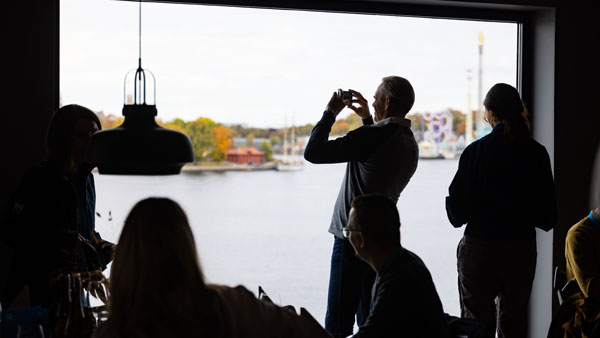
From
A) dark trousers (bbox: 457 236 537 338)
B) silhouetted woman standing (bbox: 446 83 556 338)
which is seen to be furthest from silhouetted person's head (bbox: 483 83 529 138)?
dark trousers (bbox: 457 236 537 338)

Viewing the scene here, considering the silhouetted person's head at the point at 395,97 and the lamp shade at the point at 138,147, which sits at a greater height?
the silhouetted person's head at the point at 395,97

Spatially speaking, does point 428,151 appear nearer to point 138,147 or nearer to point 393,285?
point 393,285

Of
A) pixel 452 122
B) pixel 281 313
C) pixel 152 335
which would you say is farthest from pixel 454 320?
pixel 452 122

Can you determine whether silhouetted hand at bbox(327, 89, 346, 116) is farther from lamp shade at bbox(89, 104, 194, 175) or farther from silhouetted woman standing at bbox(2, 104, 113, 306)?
lamp shade at bbox(89, 104, 194, 175)

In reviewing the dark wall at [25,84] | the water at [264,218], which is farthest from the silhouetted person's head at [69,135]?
the water at [264,218]

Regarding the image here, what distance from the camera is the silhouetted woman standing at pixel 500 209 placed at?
3.20 meters

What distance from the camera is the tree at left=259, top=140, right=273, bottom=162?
384 centimetres

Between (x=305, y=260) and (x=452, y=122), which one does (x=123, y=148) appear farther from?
(x=452, y=122)

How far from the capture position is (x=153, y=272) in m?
1.63

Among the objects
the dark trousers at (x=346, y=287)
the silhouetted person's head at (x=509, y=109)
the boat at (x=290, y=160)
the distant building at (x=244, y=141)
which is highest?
the silhouetted person's head at (x=509, y=109)

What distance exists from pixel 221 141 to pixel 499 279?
1.59 m

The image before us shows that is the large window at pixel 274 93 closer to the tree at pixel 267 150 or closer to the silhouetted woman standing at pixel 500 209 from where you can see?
the tree at pixel 267 150

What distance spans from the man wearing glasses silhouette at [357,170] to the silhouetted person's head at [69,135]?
98cm

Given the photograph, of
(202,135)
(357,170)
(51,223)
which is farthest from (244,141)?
(51,223)
